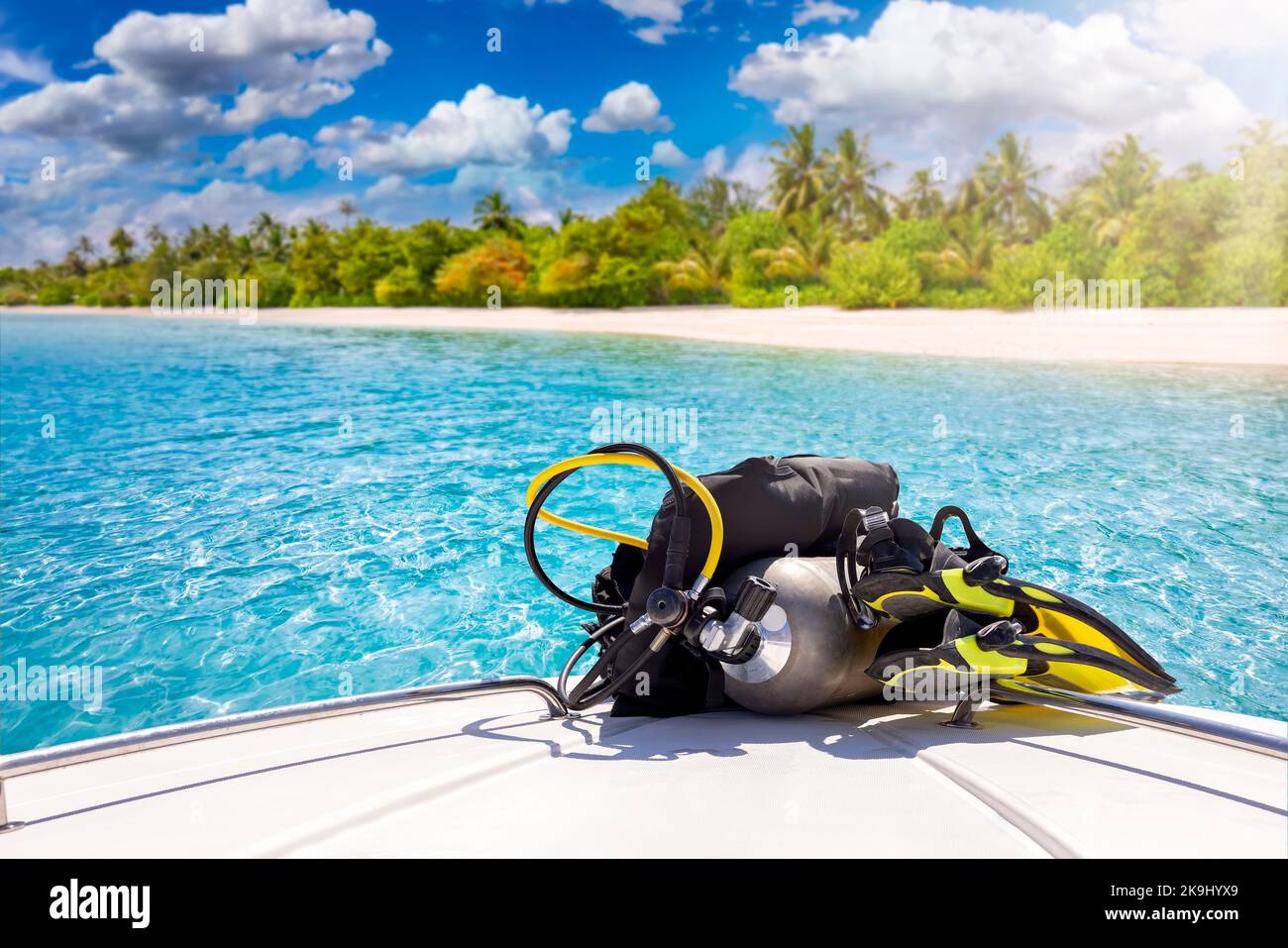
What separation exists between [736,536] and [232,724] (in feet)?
4.46

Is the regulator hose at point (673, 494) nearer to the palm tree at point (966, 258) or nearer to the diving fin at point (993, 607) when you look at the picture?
the diving fin at point (993, 607)

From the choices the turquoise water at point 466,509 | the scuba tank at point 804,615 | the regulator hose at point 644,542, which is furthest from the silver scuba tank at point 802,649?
the turquoise water at point 466,509

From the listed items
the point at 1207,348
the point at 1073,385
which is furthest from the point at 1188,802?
the point at 1207,348

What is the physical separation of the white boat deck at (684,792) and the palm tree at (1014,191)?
43.5 m

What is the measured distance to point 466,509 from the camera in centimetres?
748

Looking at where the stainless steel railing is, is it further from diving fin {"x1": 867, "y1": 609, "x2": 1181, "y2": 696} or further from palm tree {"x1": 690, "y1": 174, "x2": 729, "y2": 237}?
palm tree {"x1": 690, "y1": 174, "x2": 729, "y2": 237}

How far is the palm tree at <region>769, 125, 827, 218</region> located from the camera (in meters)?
44.1

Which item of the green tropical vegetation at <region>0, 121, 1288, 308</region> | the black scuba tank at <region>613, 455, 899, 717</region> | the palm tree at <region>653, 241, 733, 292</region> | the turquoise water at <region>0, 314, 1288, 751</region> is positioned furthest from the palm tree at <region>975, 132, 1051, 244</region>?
the black scuba tank at <region>613, 455, 899, 717</region>

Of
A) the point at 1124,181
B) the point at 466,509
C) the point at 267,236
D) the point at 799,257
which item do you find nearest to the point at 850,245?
the point at 799,257

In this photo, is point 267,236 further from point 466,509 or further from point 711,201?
point 466,509

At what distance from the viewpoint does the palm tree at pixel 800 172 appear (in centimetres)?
4409

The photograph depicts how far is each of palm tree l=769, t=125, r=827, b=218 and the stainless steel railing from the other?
4485cm
